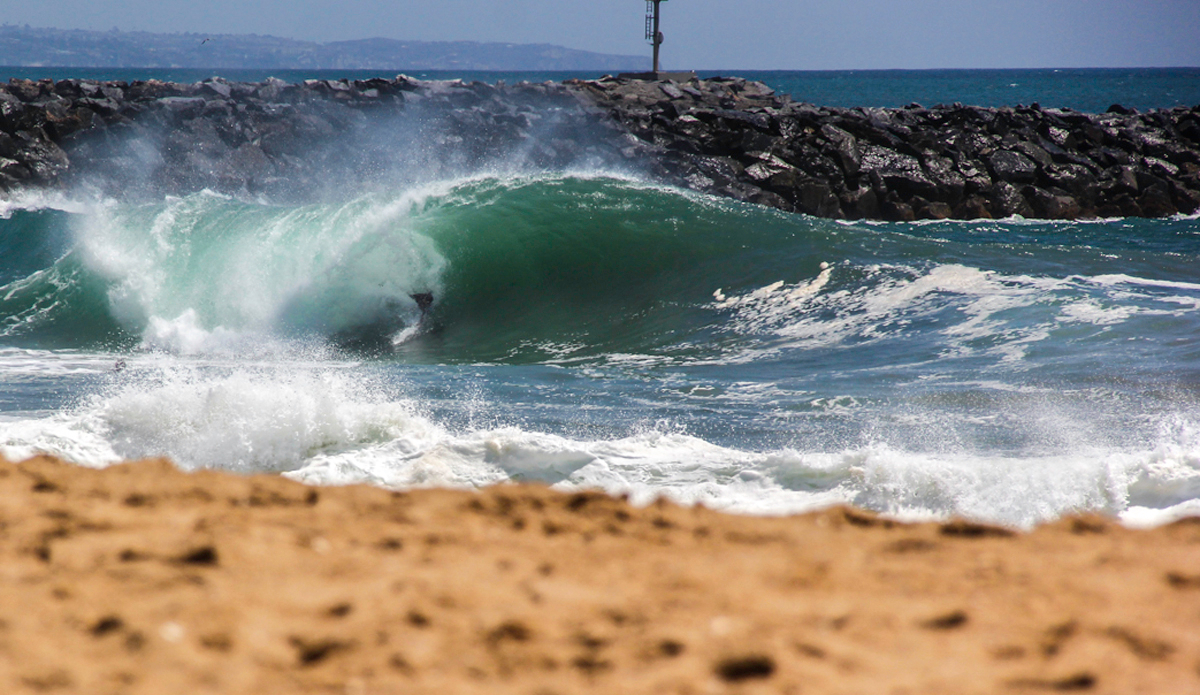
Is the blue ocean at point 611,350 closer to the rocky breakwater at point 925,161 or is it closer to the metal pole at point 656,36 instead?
the rocky breakwater at point 925,161

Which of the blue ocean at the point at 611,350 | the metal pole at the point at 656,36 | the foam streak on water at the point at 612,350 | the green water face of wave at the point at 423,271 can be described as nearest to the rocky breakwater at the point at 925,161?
the blue ocean at the point at 611,350

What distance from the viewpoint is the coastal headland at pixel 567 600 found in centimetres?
182

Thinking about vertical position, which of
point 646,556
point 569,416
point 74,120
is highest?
point 74,120

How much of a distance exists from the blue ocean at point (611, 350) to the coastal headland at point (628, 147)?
6.44 feet

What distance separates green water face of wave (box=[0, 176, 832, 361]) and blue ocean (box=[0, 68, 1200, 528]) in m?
0.05

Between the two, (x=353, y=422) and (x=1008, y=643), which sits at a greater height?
(x=1008, y=643)

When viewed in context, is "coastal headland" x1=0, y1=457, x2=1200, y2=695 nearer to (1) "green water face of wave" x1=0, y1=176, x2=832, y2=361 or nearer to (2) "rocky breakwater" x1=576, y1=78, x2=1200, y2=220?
(1) "green water face of wave" x1=0, y1=176, x2=832, y2=361

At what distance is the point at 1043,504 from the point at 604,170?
16.1m

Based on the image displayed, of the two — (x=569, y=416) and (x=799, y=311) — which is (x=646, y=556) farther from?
(x=799, y=311)

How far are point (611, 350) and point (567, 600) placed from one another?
7.71m

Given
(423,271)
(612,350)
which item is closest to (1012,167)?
(612,350)

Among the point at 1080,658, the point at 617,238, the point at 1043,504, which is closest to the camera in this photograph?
the point at 1080,658

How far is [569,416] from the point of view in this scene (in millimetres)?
6648

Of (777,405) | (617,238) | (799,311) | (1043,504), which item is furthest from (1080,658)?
(617,238)
